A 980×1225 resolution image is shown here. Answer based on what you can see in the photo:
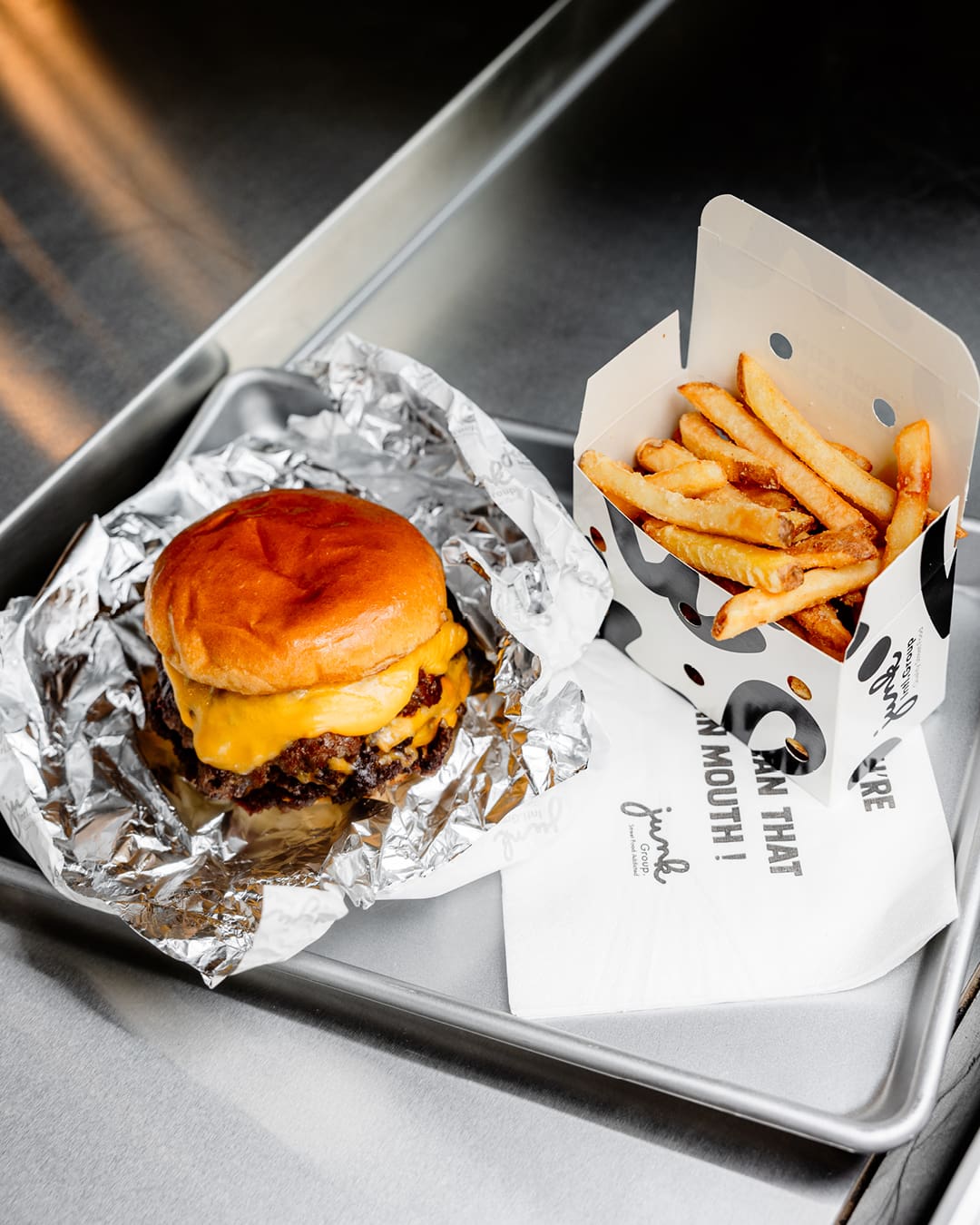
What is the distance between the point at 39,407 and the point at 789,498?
54.4 inches

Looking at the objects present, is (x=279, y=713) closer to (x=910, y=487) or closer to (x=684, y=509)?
(x=684, y=509)

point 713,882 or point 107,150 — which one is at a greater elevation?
point 107,150

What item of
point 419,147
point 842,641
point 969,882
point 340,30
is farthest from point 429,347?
point 969,882

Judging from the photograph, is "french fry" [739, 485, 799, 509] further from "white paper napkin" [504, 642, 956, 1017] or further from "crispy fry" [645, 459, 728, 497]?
"white paper napkin" [504, 642, 956, 1017]

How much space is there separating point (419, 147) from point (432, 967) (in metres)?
1.90

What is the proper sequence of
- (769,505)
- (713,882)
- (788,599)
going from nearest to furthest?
(788,599) → (713,882) → (769,505)

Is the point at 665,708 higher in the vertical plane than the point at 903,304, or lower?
lower

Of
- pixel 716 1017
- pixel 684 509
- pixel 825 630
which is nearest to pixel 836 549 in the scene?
pixel 825 630

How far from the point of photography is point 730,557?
1643mm

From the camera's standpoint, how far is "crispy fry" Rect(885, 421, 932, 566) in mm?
1634

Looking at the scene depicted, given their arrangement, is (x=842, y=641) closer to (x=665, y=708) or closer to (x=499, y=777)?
(x=665, y=708)

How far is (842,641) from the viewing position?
167 cm

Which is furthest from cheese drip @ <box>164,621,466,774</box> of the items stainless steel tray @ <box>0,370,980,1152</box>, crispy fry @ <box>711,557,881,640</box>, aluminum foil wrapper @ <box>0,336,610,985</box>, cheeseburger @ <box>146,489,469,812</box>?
crispy fry @ <box>711,557,881,640</box>

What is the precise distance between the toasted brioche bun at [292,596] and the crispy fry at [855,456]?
65 centimetres
